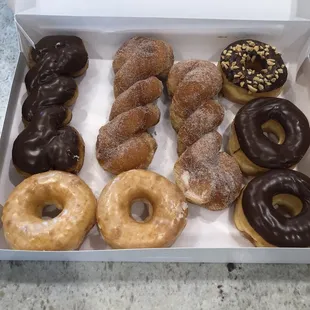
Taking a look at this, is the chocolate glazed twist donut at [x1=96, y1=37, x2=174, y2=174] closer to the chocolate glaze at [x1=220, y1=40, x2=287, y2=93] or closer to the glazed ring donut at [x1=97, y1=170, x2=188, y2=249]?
the glazed ring donut at [x1=97, y1=170, x2=188, y2=249]

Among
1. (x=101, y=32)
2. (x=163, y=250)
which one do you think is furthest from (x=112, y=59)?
(x=163, y=250)

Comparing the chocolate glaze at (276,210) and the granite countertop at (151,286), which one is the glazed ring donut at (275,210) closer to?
the chocolate glaze at (276,210)

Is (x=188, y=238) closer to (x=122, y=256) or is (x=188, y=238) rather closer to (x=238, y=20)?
(x=122, y=256)

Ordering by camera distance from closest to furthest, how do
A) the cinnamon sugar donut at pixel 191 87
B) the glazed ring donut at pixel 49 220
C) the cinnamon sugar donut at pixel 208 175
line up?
the glazed ring donut at pixel 49 220 → the cinnamon sugar donut at pixel 208 175 → the cinnamon sugar donut at pixel 191 87

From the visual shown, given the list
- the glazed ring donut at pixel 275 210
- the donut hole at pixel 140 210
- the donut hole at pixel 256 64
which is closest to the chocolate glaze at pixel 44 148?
the donut hole at pixel 140 210

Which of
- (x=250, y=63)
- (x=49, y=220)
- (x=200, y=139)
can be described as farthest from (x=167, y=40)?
(x=49, y=220)

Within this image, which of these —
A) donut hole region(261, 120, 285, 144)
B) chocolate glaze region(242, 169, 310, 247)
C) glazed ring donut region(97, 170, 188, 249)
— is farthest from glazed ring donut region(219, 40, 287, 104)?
glazed ring donut region(97, 170, 188, 249)
